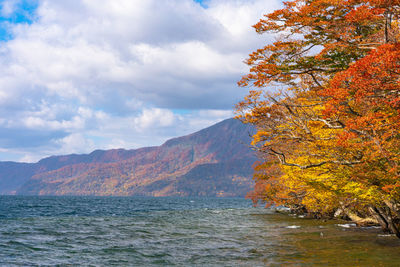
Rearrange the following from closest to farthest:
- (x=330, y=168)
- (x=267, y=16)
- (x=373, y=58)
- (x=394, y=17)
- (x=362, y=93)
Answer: (x=373, y=58) < (x=362, y=93) < (x=394, y=17) < (x=267, y=16) < (x=330, y=168)

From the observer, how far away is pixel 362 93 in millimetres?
15078

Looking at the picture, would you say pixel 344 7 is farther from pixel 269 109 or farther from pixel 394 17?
pixel 269 109

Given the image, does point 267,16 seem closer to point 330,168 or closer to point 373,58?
point 373,58

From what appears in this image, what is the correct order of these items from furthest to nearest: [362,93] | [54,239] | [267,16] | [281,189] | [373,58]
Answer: [281,189], [54,239], [267,16], [362,93], [373,58]

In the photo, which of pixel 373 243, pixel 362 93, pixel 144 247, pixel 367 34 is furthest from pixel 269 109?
pixel 144 247

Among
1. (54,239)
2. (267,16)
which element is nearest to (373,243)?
(267,16)

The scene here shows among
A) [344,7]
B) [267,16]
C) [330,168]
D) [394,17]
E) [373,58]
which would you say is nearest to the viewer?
[373,58]

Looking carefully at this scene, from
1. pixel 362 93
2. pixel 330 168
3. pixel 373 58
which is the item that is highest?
pixel 373 58

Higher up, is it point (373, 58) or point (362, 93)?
point (373, 58)

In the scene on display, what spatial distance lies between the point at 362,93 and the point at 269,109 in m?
8.96

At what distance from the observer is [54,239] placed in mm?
27781

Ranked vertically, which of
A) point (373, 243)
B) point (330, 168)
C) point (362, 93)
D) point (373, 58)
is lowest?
point (373, 243)

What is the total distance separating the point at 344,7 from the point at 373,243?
48.8 feet

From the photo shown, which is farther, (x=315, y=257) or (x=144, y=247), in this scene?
(x=144, y=247)
